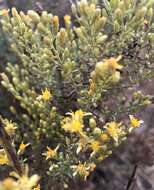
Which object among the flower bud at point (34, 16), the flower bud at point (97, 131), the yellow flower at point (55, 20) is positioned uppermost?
the flower bud at point (34, 16)

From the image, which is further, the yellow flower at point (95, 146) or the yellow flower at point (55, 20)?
the yellow flower at point (55, 20)

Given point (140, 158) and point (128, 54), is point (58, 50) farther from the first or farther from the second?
point (140, 158)

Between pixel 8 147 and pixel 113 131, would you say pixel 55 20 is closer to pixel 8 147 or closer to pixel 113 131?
pixel 113 131

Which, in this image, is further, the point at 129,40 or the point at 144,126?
the point at 144,126

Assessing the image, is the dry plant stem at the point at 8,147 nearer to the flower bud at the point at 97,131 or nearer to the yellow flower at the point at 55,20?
the flower bud at the point at 97,131

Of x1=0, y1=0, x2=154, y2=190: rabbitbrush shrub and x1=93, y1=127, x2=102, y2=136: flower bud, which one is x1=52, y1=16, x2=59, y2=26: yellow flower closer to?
x1=0, y1=0, x2=154, y2=190: rabbitbrush shrub

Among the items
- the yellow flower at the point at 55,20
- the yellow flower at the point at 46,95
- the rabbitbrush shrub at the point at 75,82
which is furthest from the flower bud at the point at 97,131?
the yellow flower at the point at 55,20

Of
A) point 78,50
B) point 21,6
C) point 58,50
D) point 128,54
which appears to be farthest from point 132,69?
point 21,6

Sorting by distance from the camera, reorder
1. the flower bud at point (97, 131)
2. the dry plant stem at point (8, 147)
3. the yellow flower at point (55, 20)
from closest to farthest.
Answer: the dry plant stem at point (8, 147)
the flower bud at point (97, 131)
the yellow flower at point (55, 20)
